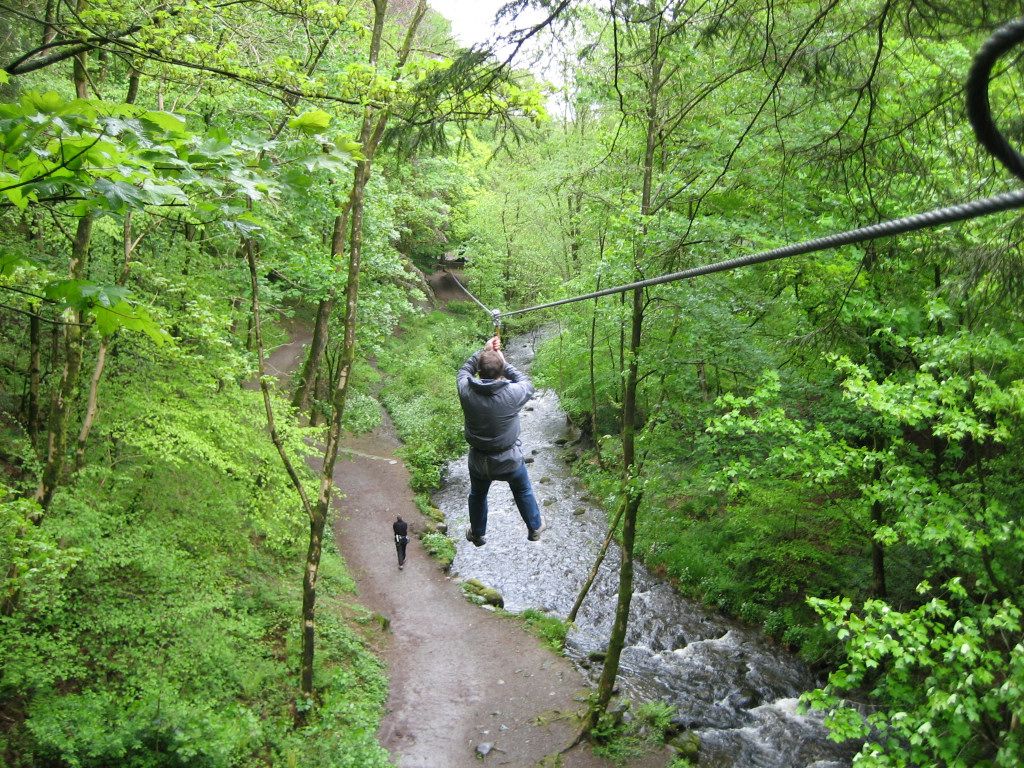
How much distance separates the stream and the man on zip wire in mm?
4758

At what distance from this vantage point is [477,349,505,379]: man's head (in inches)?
256

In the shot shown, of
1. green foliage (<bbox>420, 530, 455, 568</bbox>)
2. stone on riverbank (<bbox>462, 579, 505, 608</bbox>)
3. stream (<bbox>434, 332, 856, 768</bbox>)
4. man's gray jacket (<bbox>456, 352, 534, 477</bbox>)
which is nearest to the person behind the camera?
man's gray jacket (<bbox>456, 352, 534, 477</bbox>)

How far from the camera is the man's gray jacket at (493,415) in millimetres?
6438

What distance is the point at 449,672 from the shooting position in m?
10.4

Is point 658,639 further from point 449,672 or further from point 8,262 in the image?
point 8,262

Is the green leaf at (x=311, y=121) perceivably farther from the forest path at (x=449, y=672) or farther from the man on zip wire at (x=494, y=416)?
the forest path at (x=449, y=672)

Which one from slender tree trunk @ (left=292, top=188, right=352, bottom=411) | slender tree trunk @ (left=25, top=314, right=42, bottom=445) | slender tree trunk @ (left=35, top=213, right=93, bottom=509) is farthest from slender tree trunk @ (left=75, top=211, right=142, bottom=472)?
slender tree trunk @ (left=292, top=188, right=352, bottom=411)

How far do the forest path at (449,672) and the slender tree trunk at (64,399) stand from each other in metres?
5.18

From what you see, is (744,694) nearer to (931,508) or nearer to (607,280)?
(931,508)

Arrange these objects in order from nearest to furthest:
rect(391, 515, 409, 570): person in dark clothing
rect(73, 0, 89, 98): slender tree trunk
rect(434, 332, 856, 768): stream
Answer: rect(73, 0, 89, 98): slender tree trunk, rect(434, 332, 856, 768): stream, rect(391, 515, 409, 570): person in dark clothing

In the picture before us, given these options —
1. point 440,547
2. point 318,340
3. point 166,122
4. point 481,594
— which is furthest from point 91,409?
A: point 440,547

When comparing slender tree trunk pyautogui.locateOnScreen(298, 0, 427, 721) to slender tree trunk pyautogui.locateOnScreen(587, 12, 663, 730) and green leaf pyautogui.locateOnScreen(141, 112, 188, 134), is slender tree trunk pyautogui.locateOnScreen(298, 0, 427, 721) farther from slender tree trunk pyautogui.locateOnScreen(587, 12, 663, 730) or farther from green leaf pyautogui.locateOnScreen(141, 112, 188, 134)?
green leaf pyautogui.locateOnScreen(141, 112, 188, 134)

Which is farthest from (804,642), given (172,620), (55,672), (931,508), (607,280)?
(55,672)

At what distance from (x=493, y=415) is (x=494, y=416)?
0.7 inches
